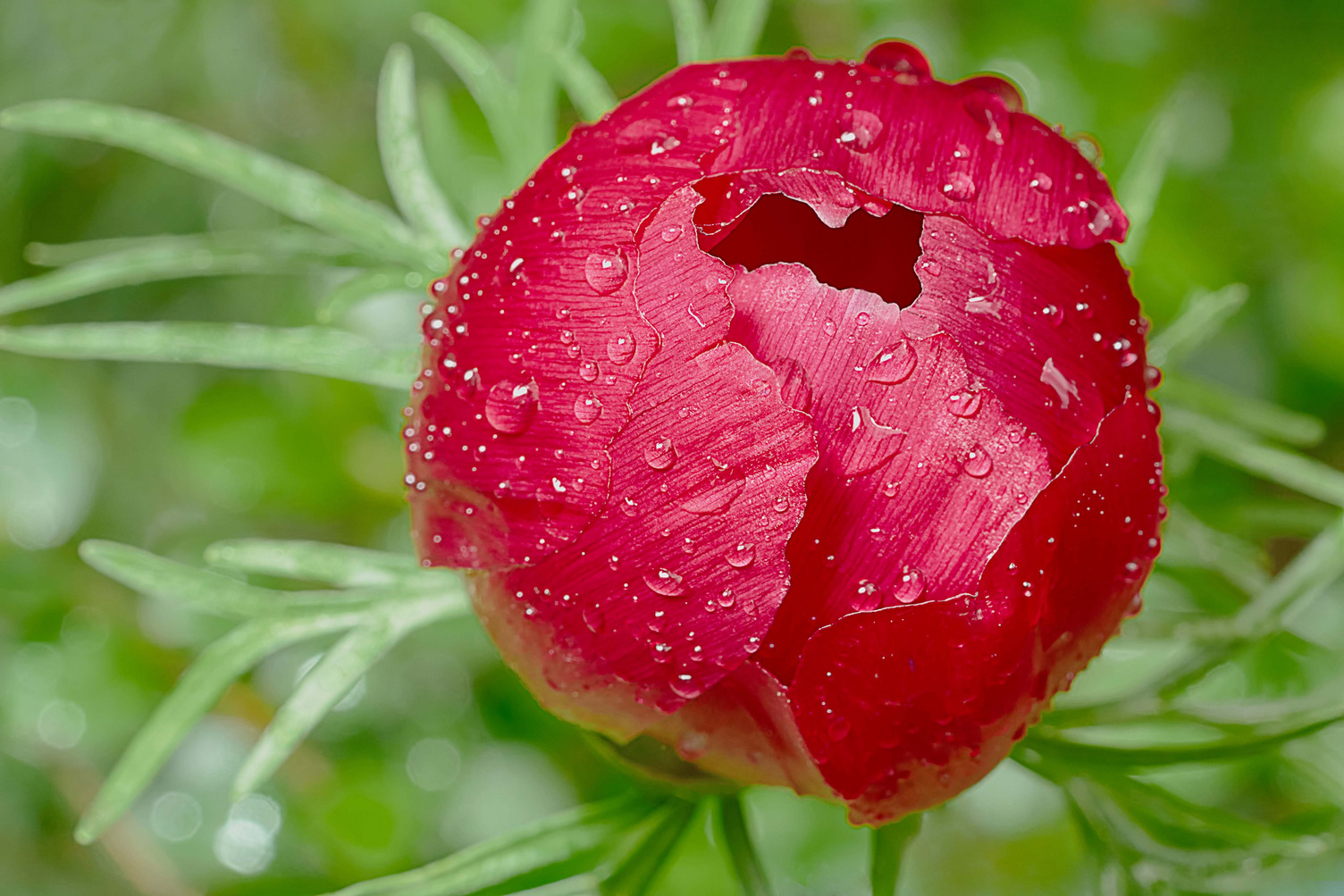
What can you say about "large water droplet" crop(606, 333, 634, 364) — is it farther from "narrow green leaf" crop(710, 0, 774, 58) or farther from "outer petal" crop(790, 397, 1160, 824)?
"narrow green leaf" crop(710, 0, 774, 58)

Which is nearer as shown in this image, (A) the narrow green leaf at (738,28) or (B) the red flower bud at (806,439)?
(B) the red flower bud at (806,439)

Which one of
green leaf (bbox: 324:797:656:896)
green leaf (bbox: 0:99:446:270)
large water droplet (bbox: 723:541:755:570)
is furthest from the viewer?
green leaf (bbox: 0:99:446:270)

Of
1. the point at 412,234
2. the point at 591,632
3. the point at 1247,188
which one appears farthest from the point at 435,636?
the point at 1247,188

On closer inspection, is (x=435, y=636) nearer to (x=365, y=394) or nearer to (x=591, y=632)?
(x=365, y=394)

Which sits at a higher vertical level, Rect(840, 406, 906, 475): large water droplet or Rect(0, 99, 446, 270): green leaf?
Rect(840, 406, 906, 475): large water droplet

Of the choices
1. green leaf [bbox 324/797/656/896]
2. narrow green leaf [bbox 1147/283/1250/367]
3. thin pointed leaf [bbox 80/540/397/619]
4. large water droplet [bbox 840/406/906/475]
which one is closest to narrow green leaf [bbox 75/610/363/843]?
thin pointed leaf [bbox 80/540/397/619]

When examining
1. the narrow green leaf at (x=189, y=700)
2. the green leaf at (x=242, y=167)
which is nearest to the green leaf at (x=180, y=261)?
the green leaf at (x=242, y=167)

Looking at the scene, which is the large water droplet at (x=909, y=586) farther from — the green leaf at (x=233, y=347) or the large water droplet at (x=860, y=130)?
the green leaf at (x=233, y=347)
